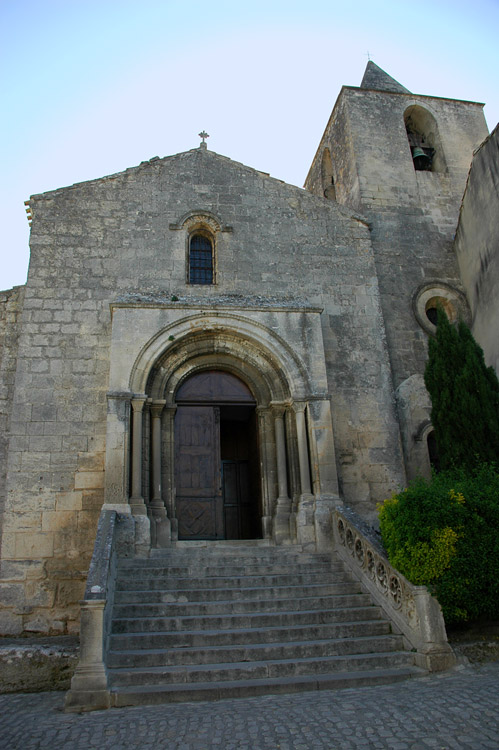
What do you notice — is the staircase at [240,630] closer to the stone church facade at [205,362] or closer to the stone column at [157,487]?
the stone column at [157,487]

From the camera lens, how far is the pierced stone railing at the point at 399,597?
6.31 meters

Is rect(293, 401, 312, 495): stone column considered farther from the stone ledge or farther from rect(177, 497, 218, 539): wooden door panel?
the stone ledge

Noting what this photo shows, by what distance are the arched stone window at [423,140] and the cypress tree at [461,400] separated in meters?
6.18

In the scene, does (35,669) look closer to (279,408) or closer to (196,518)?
(196,518)

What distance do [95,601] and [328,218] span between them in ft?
30.8

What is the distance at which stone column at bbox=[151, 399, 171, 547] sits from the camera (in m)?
9.19

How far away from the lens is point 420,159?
594 inches

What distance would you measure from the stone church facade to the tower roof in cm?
460

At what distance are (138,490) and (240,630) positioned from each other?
10.3 ft

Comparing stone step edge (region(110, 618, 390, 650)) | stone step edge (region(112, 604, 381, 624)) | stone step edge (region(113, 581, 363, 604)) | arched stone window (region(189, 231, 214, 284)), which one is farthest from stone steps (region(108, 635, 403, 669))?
arched stone window (region(189, 231, 214, 284))

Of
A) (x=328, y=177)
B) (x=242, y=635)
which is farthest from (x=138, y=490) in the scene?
(x=328, y=177)

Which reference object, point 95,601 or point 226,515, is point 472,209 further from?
point 95,601

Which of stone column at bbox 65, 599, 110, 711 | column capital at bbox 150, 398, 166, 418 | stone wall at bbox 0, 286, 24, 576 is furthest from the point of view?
column capital at bbox 150, 398, 166, 418

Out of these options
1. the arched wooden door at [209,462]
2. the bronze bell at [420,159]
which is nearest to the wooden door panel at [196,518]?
the arched wooden door at [209,462]
